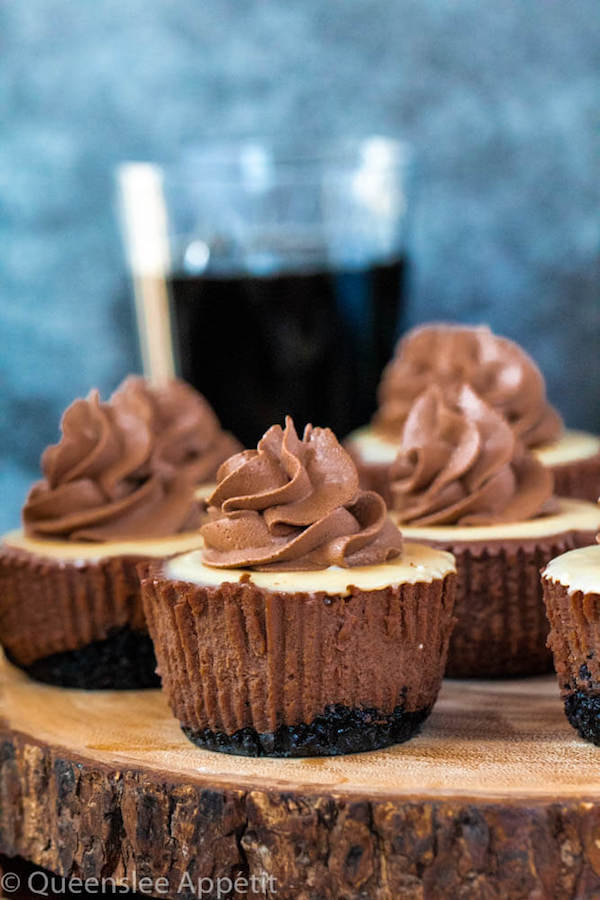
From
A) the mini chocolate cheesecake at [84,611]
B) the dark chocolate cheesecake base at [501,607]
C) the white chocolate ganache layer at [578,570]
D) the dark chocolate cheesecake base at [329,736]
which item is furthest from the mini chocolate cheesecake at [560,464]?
the dark chocolate cheesecake base at [329,736]

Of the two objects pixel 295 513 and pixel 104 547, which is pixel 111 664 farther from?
pixel 295 513

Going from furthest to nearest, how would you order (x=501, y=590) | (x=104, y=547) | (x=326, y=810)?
(x=104, y=547) → (x=501, y=590) → (x=326, y=810)

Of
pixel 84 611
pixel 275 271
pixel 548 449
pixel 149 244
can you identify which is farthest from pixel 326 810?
pixel 149 244

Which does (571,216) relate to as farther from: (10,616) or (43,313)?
(10,616)

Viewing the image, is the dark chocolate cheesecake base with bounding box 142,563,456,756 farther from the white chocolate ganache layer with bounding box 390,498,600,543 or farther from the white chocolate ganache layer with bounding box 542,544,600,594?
the white chocolate ganache layer with bounding box 390,498,600,543

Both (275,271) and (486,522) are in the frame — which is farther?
(275,271)

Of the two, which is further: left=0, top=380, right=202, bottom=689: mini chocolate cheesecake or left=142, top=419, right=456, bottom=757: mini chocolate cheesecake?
left=0, top=380, right=202, bottom=689: mini chocolate cheesecake

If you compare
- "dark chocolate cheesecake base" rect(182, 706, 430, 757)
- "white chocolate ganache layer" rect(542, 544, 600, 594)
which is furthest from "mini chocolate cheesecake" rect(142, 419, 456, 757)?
"white chocolate ganache layer" rect(542, 544, 600, 594)

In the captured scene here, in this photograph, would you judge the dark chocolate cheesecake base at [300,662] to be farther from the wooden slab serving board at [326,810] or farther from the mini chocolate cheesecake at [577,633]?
the mini chocolate cheesecake at [577,633]
